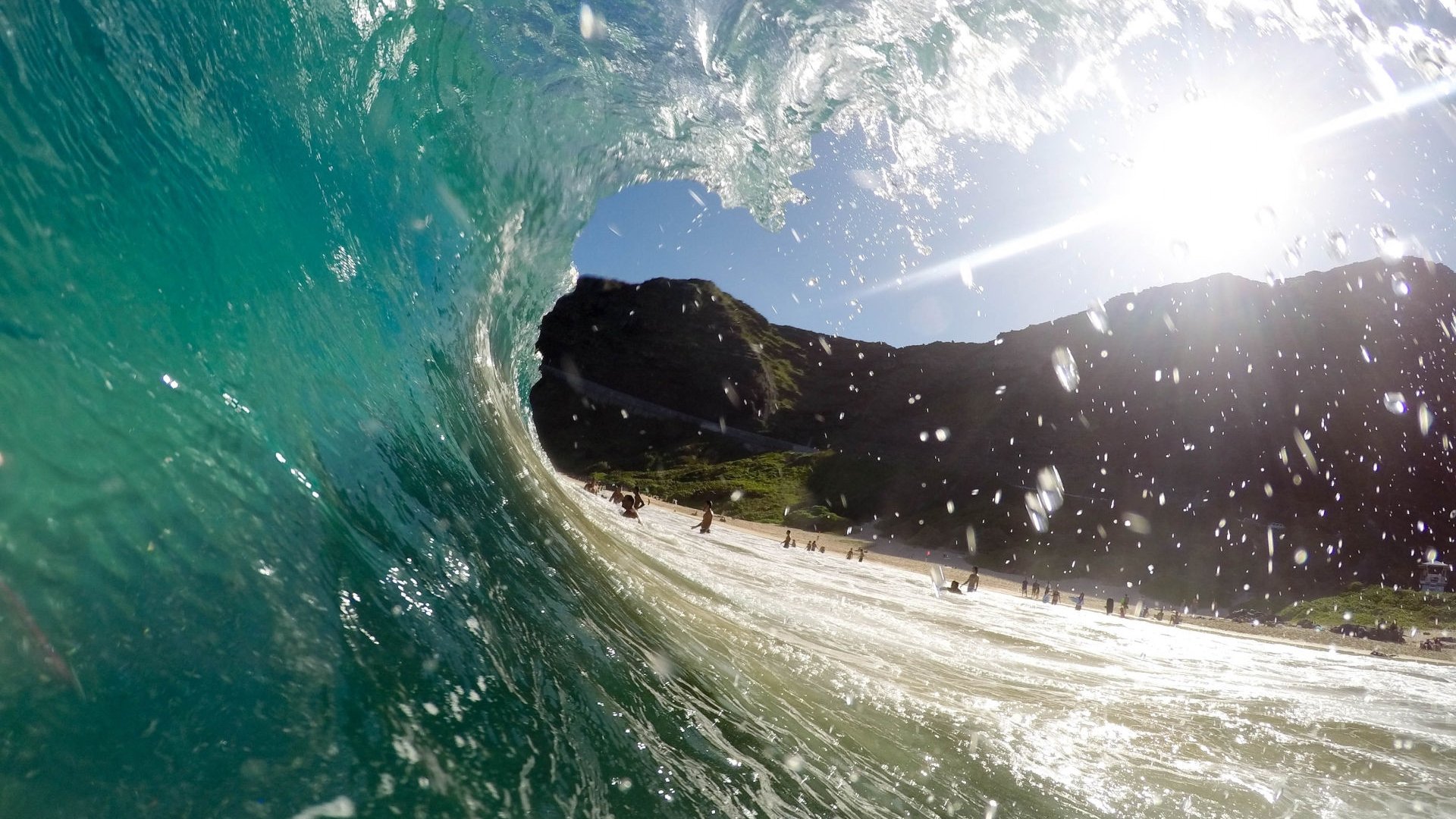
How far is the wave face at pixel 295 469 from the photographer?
2238 millimetres

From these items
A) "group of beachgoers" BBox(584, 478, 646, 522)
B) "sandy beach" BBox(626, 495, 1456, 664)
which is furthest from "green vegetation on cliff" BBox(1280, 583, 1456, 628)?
"group of beachgoers" BBox(584, 478, 646, 522)

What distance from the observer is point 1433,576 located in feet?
162

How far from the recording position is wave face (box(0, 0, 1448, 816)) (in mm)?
2238

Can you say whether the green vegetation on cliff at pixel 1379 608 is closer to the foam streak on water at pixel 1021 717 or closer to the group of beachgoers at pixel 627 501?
the foam streak on water at pixel 1021 717

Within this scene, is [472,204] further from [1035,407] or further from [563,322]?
[563,322]

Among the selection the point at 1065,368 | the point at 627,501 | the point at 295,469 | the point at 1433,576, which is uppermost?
the point at 1065,368

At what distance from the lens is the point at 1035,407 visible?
79.8m

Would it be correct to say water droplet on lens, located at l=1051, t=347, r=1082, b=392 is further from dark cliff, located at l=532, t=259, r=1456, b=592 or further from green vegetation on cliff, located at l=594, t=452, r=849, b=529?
green vegetation on cliff, located at l=594, t=452, r=849, b=529

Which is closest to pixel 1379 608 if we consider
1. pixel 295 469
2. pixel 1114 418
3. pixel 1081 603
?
pixel 1081 603

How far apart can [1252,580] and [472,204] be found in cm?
4986

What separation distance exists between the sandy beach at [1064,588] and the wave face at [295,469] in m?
26.7

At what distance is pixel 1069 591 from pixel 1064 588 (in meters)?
1.11

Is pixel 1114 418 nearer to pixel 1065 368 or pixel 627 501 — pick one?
pixel 1065 368

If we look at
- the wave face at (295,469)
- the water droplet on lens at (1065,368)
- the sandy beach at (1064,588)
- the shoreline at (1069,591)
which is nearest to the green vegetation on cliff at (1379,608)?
the sandy beach at (1064,588)
